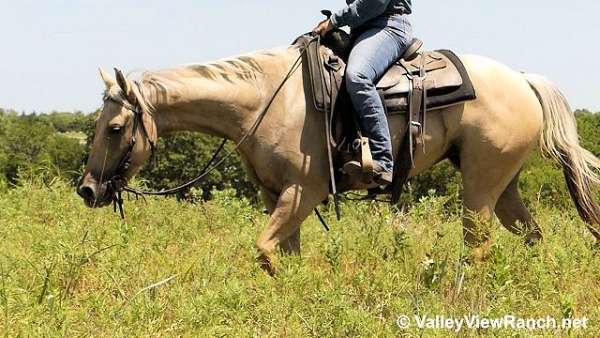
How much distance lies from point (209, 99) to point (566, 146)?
327cm

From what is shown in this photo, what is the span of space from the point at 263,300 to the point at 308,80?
6.27 ft

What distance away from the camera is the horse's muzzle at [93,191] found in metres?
4.82

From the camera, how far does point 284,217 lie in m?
4.80

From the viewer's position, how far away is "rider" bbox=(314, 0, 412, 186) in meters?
4.91

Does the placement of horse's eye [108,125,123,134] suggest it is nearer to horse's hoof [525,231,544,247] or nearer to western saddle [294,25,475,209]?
western saddle [294,25,475,209]

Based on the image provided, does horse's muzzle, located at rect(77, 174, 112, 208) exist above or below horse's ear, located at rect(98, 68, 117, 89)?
below

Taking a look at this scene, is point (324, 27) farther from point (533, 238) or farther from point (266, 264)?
point (533, 238)

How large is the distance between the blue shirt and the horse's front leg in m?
1.43

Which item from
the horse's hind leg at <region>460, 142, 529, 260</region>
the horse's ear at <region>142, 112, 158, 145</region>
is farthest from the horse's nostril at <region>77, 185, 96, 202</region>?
the horse's hind leg at <region>460, 142, 529, 260</region>

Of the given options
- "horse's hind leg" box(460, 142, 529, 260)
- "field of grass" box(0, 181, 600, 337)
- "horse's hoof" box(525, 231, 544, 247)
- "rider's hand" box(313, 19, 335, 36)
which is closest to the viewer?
"field of grass" box(0, 181, 600, 337)

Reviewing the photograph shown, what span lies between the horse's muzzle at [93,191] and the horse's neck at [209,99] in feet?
2.04

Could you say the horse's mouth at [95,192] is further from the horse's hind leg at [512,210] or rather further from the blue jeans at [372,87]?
the horse's hind leg at [512,210]

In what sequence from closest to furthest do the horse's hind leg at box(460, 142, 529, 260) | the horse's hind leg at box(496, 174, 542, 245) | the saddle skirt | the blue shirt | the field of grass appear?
the field of grass, the saddle skirt, the blue shirt, the horse's hind leg at box(460, 142, 529, 260), the horse's hind leg at box(496, 174, 542, 245)

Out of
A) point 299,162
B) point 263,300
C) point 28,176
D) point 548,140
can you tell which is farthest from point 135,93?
point 28,176
